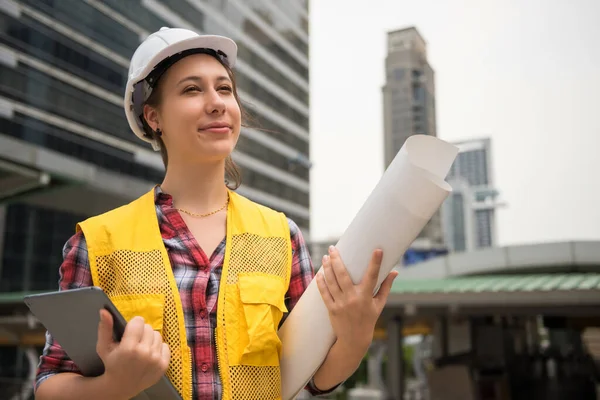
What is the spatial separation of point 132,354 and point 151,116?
69 cm

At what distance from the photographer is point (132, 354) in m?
1.06

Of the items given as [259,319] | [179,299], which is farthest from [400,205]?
[179,299]

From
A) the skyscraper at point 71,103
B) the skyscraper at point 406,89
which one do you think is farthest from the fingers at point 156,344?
the skyscraper at point 406,89

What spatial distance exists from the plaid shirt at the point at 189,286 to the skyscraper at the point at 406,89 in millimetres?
43780

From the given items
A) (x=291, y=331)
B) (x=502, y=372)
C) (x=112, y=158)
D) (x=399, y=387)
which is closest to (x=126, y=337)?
(x=291, y=331)

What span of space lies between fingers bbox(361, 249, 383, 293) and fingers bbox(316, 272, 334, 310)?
0.09 meters

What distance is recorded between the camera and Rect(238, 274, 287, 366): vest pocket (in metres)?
1.30

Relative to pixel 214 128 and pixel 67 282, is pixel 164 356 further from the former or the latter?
pixel 214 128

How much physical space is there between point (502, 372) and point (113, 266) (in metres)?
14.5

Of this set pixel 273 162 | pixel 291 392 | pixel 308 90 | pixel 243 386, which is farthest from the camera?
pixel 308 90

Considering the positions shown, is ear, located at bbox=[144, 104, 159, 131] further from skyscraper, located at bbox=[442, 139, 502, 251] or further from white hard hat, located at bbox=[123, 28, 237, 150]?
skyscraper, located at bbox=[442, 139, 502, 251]

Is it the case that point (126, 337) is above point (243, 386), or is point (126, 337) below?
above

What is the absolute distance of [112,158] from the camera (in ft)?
84.2

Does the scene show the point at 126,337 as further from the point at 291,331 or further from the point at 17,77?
the point at 17,77
